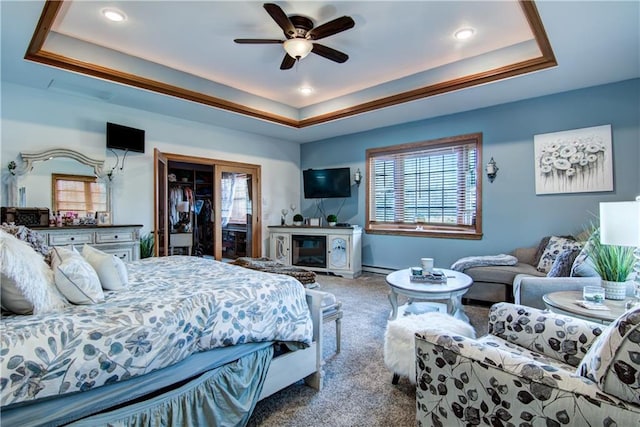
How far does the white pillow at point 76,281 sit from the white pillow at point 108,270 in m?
0.13

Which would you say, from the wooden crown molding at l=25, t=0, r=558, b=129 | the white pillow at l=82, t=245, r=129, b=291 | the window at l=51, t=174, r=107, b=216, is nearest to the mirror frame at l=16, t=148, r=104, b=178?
the window at l=51, t=174, r=107, b=216

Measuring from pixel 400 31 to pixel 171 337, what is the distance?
342 cm

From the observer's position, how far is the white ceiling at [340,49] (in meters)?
2.75

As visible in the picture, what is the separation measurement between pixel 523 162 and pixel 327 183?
10.5 feet

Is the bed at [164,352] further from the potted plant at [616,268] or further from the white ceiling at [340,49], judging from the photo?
the white ceiling at [340,49]

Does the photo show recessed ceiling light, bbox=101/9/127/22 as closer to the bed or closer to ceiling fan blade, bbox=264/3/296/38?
ceiling fan blade, bbox=264/3/296/38

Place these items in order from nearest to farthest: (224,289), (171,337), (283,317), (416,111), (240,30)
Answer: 1. (171,337)
2. (224,289)
3. (283,317)
4. (240,30)
5. (416,111)

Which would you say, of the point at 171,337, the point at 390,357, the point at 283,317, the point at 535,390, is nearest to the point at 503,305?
the point at 390,357

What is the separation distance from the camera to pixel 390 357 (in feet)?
6.91

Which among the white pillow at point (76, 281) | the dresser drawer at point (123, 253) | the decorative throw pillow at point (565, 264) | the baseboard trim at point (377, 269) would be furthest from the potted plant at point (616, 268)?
the dresser drawer at point (123, 253)

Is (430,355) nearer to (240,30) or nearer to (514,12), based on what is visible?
(514,12)

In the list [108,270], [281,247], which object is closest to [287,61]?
[108,270]

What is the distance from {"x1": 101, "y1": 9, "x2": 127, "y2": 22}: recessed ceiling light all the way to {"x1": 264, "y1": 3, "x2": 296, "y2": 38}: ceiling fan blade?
4.93 feet

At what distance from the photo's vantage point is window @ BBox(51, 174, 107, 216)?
387 cm
